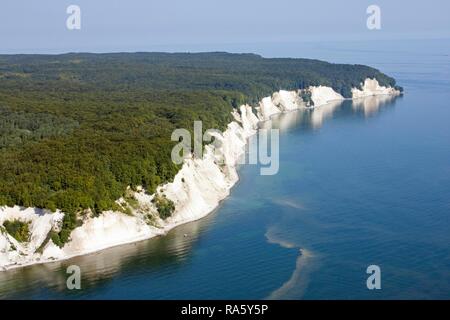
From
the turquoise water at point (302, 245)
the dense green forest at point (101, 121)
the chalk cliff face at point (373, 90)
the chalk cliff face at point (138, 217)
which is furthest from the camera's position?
the chalk cliff face at point (373, 90)

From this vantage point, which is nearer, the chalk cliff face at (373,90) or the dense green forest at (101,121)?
the dense green forest at (101,121)

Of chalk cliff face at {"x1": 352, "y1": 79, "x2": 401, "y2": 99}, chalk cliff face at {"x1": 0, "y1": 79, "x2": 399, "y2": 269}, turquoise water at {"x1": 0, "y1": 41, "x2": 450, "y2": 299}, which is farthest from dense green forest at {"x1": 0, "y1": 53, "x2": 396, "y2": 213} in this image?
turquoise water at {"x1": 0, "y1": 41, "x2": 450, "y2": 299}

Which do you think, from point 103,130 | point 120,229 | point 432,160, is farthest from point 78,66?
point 120,229

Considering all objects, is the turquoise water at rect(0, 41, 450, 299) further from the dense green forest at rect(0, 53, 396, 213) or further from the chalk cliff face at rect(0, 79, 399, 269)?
the dense green forest at rect(0, 53, 396, 213)

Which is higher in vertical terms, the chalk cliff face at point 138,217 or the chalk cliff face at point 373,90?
the chalk cliff face at point 373,90

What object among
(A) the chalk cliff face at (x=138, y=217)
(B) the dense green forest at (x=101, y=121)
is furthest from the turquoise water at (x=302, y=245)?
(B) the dense green forest at (x=101, y=121)

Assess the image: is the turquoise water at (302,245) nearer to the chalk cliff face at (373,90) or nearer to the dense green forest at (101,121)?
the dense green forest at (101,121)
